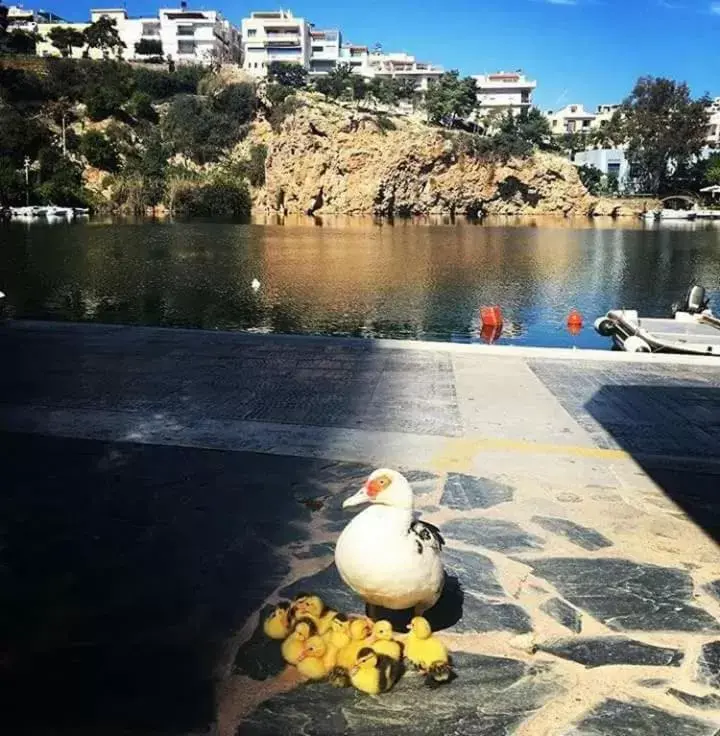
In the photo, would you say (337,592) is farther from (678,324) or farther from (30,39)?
(30,39)

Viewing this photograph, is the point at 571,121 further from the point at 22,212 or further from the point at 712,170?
the point at 22,212

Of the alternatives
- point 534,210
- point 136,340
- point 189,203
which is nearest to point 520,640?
point 136,340

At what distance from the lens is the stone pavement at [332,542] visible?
2.75 metres

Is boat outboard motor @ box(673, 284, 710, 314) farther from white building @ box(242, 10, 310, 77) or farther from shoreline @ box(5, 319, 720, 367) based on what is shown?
white building @ box(242, 10, 310, 77)

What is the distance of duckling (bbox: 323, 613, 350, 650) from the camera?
9.43ft

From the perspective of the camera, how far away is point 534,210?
74562 mm

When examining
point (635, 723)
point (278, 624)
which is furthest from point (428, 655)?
point (635, 723)

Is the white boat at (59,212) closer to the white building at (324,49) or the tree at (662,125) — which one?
the tree at (662,125)

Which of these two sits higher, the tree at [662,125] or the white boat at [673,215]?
the tree at [662,125]

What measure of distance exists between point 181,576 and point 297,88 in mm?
79781

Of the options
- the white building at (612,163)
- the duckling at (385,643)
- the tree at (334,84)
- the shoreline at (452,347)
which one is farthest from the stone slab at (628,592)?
the white building at (612,163)

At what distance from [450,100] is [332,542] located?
80453 mm

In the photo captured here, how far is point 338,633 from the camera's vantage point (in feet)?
9.53

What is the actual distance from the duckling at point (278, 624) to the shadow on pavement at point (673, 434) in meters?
2.55
